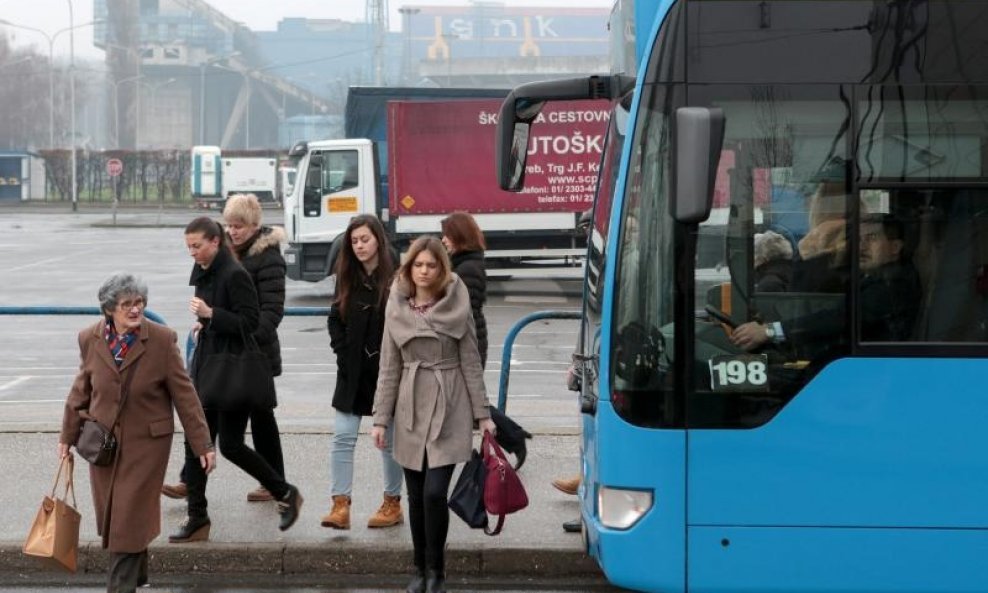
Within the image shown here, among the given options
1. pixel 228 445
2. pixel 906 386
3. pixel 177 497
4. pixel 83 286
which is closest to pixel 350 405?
pixel 228 445

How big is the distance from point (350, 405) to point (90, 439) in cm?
165

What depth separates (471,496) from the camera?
6.41m

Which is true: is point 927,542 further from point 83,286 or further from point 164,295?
point 83,286

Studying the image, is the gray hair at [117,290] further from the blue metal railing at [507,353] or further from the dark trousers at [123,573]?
the blue metal railing at [507,353]

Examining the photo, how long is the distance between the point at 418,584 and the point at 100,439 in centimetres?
158

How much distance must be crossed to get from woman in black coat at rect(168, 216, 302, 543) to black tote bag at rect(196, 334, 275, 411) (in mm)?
33

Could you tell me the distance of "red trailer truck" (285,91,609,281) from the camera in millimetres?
22656

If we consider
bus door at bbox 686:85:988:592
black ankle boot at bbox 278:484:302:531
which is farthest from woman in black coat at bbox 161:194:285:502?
bus door at bbox 686:85:988:592

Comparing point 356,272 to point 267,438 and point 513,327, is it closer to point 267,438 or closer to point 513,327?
point 267,438

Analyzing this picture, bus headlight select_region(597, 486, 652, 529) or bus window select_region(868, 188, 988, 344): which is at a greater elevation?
bus window select_region(868, 188, 988, 344)

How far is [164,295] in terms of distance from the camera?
77.4 ft

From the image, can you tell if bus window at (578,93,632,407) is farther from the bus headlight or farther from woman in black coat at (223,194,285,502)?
woman in black coat at (223,194,285,502)

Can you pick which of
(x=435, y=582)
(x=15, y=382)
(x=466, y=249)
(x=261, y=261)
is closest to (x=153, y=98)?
(x=15, y=382)

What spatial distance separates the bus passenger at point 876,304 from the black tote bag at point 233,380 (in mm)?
2669
